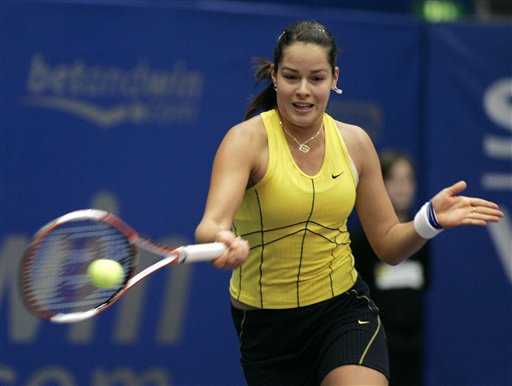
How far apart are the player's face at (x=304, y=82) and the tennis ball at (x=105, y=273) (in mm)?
812

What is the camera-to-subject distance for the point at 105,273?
3121 mm

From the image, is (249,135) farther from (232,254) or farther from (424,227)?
(424,227)

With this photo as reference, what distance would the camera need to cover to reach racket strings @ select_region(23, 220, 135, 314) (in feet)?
10.5

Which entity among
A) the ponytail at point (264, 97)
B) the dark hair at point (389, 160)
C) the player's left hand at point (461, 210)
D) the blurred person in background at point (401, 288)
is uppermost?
the ponytail at point (264, 97)

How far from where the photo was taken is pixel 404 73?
6.07 metres

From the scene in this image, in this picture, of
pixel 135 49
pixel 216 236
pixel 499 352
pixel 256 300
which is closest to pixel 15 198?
pixel 135 49

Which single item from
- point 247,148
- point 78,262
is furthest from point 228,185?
point 78,262

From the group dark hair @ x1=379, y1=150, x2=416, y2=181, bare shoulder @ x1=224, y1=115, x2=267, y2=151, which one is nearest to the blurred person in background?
dark hair @ x1=379, y1=150, x2=416, y2=181

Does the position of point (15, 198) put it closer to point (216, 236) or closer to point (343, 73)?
point (343, 73)

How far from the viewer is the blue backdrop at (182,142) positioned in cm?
544

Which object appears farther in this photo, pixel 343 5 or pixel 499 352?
pixel 343 5

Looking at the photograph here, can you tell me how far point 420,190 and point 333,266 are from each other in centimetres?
260

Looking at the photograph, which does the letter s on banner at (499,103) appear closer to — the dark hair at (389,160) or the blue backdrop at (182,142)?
the blue backdrop at (182,142)

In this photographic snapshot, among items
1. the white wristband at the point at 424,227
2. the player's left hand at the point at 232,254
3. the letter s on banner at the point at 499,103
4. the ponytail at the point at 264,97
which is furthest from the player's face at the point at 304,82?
the letter s on banner at the point at 499,103
